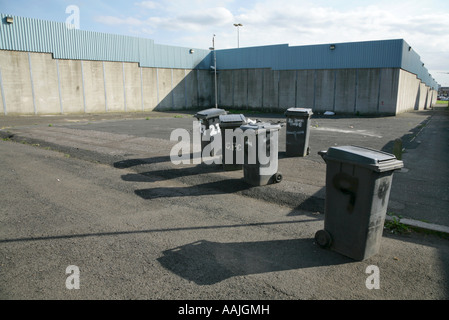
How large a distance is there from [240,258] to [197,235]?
37.2 inches

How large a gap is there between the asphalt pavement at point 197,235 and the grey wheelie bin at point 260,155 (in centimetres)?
24

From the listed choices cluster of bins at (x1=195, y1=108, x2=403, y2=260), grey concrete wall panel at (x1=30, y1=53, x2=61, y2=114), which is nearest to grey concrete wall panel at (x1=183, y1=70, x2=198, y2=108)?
grey concrete wall panel at (x1=30, y1=53, x2=61, y2=114)

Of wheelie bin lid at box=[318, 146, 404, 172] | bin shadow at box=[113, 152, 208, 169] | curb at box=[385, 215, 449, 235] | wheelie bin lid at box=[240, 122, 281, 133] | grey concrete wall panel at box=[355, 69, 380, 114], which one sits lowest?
curb at box=[385, 215, 449, 235]

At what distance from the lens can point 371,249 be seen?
4230 mm

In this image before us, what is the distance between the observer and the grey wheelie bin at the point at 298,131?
399 inches

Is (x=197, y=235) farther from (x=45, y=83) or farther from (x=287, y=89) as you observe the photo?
(x=287, y=89)

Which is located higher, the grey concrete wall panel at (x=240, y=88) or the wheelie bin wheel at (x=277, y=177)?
the grey concrete wall panel at (x=240, y=88)

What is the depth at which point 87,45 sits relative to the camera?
27.7 m

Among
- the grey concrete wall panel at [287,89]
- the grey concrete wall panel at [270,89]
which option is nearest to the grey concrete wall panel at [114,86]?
the grey concrete wall panel at [270,89]

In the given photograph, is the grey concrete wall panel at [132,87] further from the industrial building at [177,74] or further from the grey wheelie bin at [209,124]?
the grey wheelie bin at [209,124]

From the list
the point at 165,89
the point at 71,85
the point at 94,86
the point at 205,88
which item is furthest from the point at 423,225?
the point at 205,88

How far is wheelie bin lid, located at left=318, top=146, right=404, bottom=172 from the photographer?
3.94m

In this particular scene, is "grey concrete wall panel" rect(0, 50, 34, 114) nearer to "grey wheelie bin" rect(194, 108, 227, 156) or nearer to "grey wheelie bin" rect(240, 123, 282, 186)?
"grey wheelie bin" rect(194, 108, 227, 156)
